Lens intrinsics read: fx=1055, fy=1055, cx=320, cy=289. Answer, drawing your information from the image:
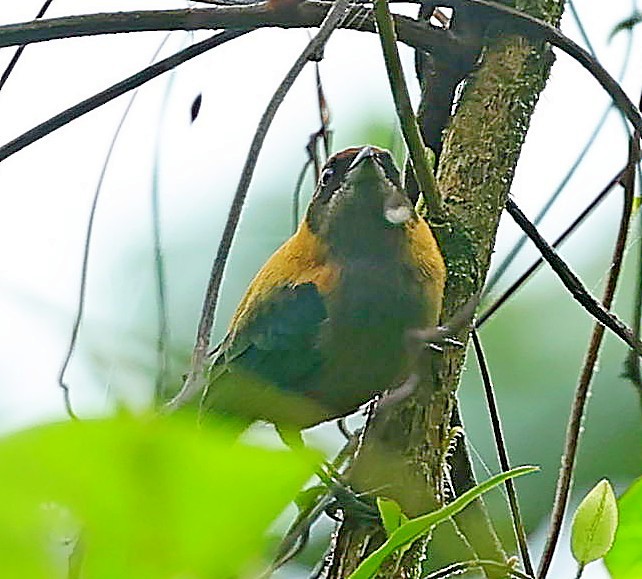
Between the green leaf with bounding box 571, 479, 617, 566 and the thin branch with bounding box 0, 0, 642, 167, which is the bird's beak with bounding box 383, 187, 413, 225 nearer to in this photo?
the thin branch with bounding box 0, 0, 642, 167

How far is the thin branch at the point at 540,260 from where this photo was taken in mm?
974

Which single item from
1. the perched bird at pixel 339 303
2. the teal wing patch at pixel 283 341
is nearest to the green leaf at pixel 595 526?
the perched bird at pixel 339 303

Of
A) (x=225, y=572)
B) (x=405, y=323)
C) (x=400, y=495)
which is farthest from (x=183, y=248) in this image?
(x=225, y=572)

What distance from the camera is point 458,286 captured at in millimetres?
827

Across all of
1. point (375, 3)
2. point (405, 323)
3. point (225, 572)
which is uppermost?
point (375, 3)

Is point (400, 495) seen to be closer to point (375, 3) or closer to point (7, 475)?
point (375, 3)

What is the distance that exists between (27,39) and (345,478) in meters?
0.34

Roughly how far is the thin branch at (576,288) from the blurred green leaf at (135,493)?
75cm

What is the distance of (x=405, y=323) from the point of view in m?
0.89

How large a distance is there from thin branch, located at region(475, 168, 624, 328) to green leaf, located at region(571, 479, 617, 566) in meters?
0.47

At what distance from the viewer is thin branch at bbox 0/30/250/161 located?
665 mm

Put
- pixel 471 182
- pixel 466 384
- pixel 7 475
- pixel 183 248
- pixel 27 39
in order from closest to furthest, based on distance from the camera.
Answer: pixel 7 475 → pixel 27 39 → pixel 471 182 → pixel 183 248 → pixel 466 384

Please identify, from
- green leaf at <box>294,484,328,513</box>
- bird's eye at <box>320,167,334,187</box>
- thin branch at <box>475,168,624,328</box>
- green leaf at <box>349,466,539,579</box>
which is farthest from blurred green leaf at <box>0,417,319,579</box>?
bird's eye at <box>320,167,334,187</box>

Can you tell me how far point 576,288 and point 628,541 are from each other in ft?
1.30
